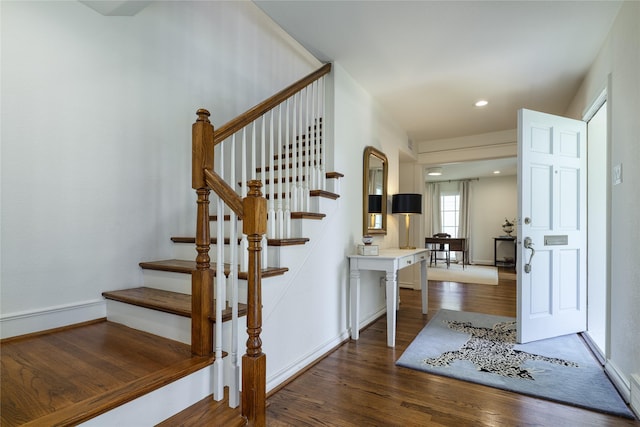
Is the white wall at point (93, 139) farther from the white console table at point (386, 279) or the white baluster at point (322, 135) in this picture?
the white console table at point (386, 279)

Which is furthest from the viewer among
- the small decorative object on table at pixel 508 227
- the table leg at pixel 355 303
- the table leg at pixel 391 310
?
the small decorative object on table at pixel 508 227

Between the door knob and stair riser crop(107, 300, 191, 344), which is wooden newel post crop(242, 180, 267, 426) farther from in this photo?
the door knob

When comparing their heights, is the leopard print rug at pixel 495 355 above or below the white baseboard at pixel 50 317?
below

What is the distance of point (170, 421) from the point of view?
1.28 meters

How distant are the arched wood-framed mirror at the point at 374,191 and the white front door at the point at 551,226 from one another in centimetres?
142

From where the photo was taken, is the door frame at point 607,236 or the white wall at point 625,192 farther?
the door frame at point 607,236

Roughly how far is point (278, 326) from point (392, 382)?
2.83ft

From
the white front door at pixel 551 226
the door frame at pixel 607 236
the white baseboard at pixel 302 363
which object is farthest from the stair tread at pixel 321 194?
the door frame at pixel 607 236

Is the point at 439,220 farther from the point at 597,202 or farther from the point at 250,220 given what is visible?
the point at 250,220

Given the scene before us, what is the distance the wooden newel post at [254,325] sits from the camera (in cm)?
132

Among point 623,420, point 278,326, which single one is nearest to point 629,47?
point 623,420

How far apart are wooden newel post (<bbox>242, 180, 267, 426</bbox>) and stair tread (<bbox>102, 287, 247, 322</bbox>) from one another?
269mm

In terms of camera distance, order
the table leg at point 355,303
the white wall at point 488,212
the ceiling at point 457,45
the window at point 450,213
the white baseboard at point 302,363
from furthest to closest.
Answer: the window at point 450,213
the white wall at point 488,212
the table leg at point 355,303
the ceiling at point 457,45
the white baseboard at point 302,363

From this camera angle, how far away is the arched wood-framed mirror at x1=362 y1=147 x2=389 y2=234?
3.38 metres
